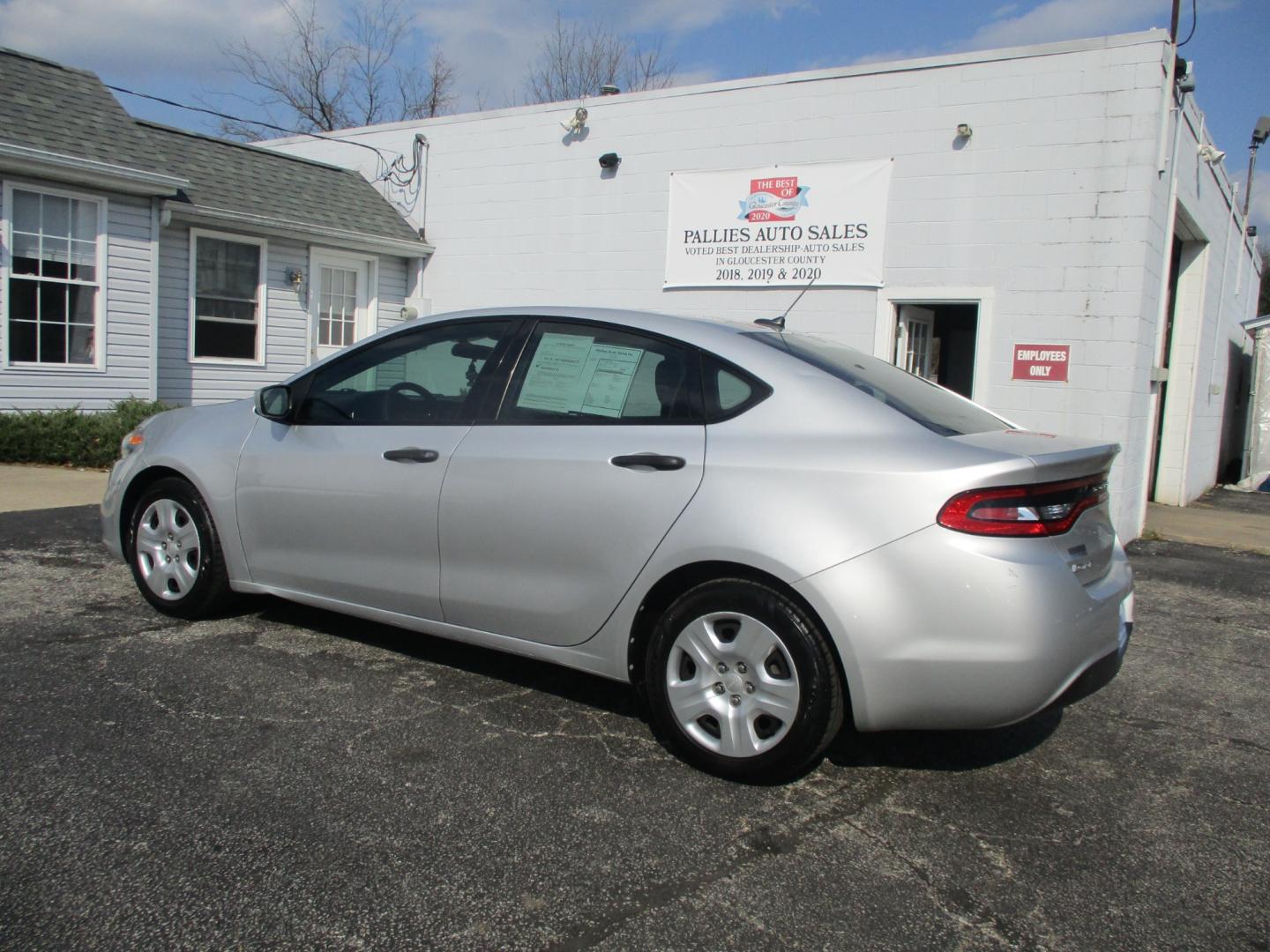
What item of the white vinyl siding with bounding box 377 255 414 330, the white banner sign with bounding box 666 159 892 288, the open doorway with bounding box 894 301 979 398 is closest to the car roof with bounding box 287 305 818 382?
the white banner sign with bounding box 666 159 892 288

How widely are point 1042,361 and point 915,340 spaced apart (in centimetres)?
179

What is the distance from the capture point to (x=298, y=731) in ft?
12.3

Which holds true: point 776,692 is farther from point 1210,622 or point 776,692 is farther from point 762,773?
point 1210,622

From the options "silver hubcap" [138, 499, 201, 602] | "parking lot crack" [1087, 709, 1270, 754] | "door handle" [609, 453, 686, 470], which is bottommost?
"parking lot crack" [1087, 709, 1270, 754]

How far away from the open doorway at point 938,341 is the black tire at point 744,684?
25.6 ft

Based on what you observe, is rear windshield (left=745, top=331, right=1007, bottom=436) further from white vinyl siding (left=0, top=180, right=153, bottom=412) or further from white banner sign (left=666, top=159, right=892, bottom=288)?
white vinyl siding (left=0, top=180, right=153, bottom=412)

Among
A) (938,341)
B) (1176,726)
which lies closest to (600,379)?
(1176,726)

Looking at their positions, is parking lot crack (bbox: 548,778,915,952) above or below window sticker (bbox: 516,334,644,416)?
below

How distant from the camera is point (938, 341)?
1166 centimetres

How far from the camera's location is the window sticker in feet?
12.7

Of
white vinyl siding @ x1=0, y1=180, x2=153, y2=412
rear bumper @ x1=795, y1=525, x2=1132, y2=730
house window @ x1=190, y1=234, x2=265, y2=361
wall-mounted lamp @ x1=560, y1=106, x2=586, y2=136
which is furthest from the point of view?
house window @ x1=190, y1=234, x2=265, y2=361

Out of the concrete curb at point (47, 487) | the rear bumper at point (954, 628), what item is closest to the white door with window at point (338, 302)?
A: the concrete curb at point (47, 487)

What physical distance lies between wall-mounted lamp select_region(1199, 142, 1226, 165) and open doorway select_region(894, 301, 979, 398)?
8.93 ft

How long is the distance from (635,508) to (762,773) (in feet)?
3.18
